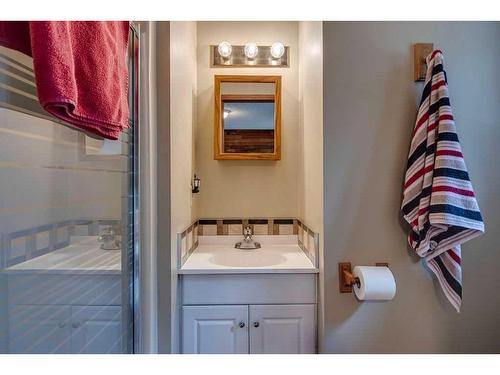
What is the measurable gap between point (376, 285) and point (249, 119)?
1.20m

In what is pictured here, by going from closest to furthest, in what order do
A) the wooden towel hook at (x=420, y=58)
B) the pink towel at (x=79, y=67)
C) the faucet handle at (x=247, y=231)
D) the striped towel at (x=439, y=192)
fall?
1. the pink towel at (x=79, y=67)
2. the striped towel at (x=439, y=192)
3. the wooden towel hook at (x=420, y=58)
4. the faucet handle at (x=247, y=231)

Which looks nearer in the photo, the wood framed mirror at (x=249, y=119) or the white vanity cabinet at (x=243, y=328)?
the white vanity cabinet at (x=243, y=328)

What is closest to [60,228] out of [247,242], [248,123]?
[247,242]

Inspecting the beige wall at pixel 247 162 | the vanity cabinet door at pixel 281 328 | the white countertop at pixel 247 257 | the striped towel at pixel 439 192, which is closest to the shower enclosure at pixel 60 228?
the white countertop at pixel 247 257

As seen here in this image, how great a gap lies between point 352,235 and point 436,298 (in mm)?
453

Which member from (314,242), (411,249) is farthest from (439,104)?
(314,242)

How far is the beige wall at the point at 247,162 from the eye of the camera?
176cm

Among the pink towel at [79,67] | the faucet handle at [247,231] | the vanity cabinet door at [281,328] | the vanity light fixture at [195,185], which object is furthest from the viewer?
the faucet handle at [247,231]

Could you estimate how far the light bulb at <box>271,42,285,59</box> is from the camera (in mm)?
1707

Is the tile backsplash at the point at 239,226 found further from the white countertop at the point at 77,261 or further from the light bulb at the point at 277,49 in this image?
the light bulb at the point at 277,49

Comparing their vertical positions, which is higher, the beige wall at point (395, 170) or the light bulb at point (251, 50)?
the light bulb at point (251, 50)

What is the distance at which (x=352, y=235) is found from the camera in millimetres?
1146

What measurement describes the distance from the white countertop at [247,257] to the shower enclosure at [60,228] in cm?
39

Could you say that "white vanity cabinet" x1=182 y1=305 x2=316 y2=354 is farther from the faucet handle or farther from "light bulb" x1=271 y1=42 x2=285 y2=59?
"light bulb" x1=271 y1=42 x2=285 y2=59
